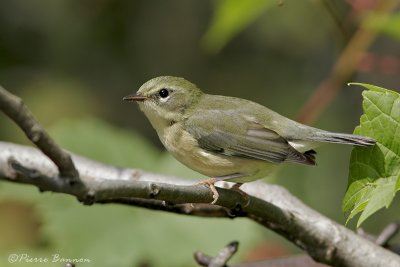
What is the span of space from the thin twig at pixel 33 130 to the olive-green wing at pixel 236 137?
80.2 inches

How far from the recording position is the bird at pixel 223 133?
3812mm

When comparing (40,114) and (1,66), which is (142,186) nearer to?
(40,114)

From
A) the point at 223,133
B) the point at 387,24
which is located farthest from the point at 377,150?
the point at 223,133

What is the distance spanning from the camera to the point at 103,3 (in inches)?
321

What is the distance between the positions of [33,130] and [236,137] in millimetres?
2355

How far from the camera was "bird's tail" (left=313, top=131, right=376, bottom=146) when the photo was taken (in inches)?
104

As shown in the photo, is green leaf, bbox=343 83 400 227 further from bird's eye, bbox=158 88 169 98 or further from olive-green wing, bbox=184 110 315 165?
bird's eye, bbox=158 88 169 98

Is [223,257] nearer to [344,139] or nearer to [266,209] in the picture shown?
[266,209]

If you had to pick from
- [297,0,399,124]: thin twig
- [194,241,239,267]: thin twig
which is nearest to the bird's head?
[297,0,399,124]: thin twig

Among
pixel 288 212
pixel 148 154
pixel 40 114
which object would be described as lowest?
pixel 40 114

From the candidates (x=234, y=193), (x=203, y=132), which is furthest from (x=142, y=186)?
(x=203, y=132)

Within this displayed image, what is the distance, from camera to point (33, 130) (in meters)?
1.77

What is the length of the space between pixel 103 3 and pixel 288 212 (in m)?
5.62

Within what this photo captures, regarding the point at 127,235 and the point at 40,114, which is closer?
the point at 127,235
